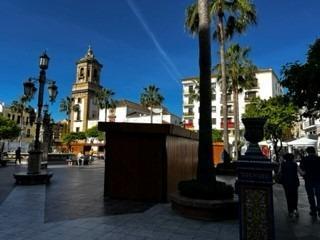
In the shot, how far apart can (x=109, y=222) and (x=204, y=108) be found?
3.69 meters

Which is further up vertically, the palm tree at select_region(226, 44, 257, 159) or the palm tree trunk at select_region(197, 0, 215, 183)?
the palm tree at select_region(226, 44, 257, 159)

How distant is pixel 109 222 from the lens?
6867 millimetres

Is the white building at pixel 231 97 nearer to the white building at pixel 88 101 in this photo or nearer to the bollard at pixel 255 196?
the white building at pixel 88 101

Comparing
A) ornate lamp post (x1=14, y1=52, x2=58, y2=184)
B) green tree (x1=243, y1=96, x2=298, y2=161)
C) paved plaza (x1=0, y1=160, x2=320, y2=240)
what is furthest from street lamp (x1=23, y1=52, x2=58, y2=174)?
green tree (x1=243, y1=96, x2=298, y2=161)

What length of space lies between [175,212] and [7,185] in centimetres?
810

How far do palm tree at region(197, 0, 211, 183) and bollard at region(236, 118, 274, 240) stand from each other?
3.10 meters

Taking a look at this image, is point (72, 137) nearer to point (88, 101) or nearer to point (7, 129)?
→ point (7, 129)

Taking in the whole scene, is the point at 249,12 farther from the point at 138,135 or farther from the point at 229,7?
the point at 138,135

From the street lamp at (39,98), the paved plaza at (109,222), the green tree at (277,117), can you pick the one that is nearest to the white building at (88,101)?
the green tree at (277,117)

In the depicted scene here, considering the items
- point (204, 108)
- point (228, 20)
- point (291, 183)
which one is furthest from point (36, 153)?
point (228, 20)

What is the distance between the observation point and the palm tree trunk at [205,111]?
803 centimetres

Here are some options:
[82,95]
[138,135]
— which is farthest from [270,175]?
[82,95]

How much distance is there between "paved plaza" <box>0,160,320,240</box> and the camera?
596 cm

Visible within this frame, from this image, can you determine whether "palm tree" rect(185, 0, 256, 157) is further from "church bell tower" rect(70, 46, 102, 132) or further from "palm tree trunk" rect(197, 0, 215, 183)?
"church bell tower" rect(70, 46, 102, 132)
